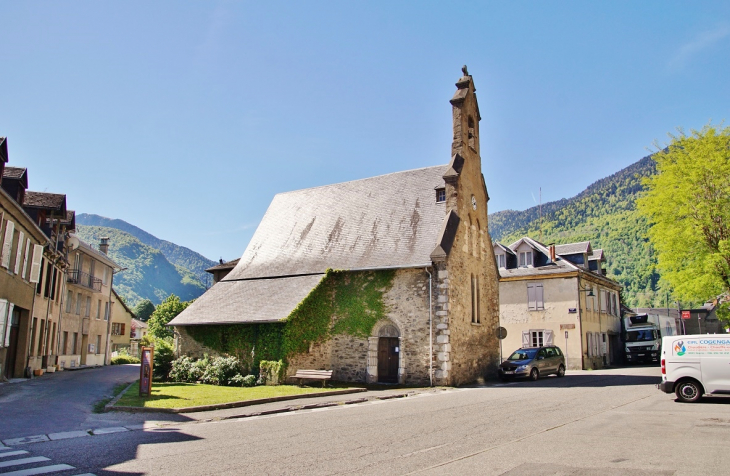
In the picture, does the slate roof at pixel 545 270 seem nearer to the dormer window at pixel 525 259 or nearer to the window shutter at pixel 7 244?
the dormer window at pixel 525 259

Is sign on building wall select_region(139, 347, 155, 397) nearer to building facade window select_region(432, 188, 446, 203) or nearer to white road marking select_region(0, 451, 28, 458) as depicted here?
white road marking select_region(0, 451, 28, 458)

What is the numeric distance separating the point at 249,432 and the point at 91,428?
123 inches

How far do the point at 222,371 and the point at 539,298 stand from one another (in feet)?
64.7

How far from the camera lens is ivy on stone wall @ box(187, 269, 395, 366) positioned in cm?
2073

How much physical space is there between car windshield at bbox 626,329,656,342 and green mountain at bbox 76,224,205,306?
14585 centimetres

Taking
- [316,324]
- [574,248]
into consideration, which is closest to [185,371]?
[316,324]

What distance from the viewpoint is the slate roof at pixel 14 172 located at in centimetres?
1952

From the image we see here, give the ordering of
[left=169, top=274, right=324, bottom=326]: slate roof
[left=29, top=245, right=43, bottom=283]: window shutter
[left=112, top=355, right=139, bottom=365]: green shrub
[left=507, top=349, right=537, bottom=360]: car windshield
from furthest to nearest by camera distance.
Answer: [left=112, top=355, right=139, bottom=365]: green shrub < [left=507, top=349, right=537, bottom=360]: car windshield < [left=169, top=274, right=324, bottom=326]: slate roof < [left=29, top=245, right=43, bottom=283]: window shutter

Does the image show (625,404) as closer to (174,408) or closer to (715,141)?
(174,408)

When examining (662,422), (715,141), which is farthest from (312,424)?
(715,141)

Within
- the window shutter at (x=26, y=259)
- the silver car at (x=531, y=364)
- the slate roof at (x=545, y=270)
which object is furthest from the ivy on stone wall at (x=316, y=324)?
the slate roof at (x=545, y=270)

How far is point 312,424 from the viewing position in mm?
10523

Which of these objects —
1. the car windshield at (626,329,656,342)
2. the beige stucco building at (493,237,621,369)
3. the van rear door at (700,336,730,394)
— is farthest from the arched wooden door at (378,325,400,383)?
the car windshield at (626,329,656,342)

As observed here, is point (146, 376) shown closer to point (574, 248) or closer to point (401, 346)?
point (401, 346)
